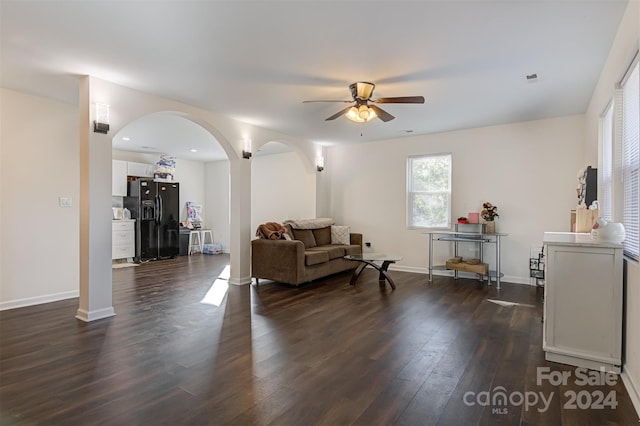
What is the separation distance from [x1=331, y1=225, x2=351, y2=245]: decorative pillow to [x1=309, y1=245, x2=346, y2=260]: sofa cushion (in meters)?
0.38

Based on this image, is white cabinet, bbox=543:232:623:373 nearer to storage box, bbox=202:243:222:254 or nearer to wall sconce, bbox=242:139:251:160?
wall sconce, bbox=242:139:251:160

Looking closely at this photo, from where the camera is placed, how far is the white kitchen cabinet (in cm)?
780

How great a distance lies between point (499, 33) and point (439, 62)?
0.59 m

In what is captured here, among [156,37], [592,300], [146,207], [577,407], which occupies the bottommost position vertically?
[577,407]

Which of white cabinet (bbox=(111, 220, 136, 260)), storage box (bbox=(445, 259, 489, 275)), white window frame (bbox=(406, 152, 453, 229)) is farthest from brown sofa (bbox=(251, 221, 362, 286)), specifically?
white cabinet (bbox=(111, 220, 136, 260))

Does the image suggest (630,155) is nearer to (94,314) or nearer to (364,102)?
(364,102)

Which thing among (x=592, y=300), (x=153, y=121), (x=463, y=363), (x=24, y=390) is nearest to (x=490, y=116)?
(x=592, y=300)

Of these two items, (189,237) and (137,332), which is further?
(189,237)

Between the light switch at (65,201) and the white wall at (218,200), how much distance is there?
16.1 ft

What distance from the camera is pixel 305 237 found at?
606 cm

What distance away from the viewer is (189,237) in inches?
348

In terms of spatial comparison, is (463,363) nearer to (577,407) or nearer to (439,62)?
(577,407)

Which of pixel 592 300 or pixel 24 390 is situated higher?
pixel 592 300

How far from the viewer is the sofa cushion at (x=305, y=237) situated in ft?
19.6
